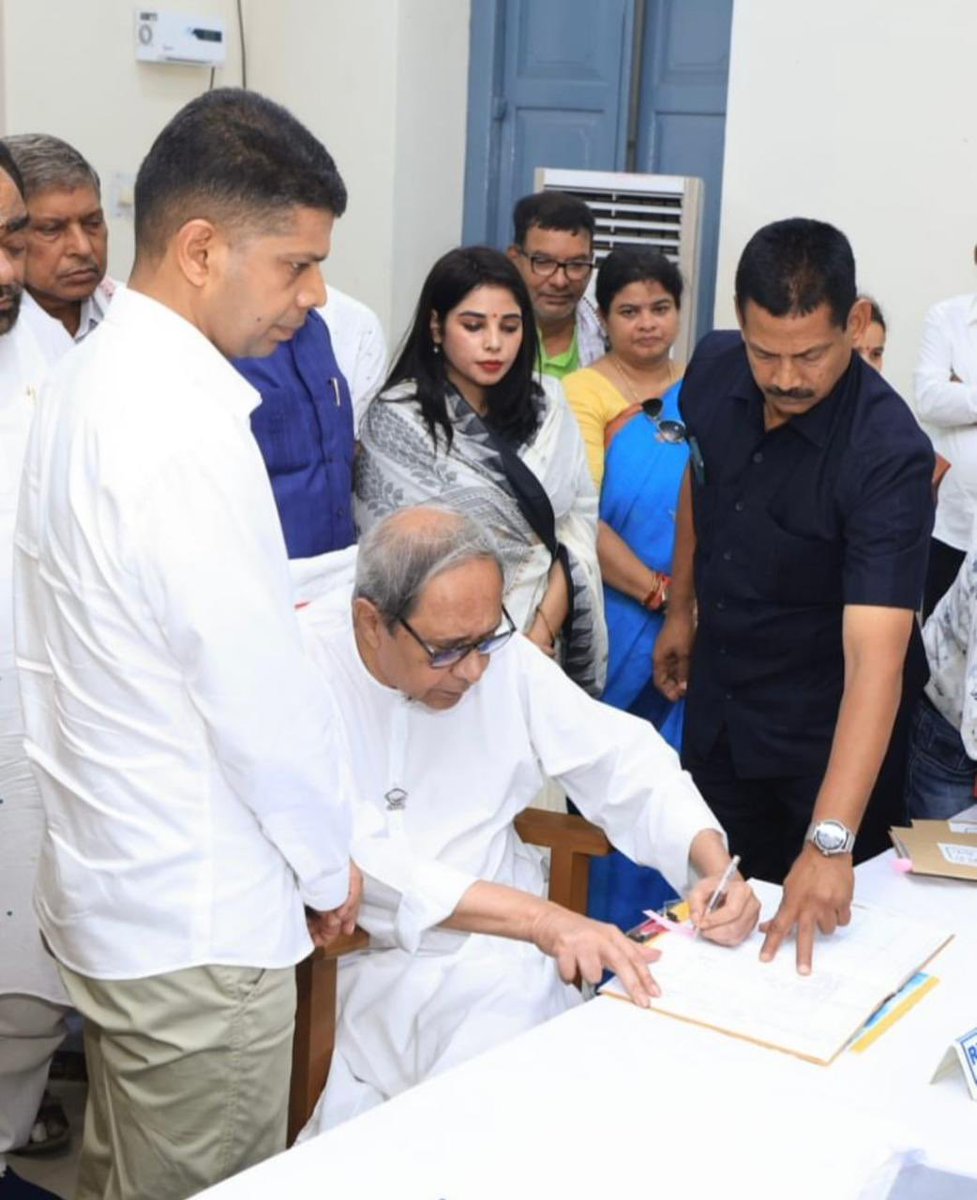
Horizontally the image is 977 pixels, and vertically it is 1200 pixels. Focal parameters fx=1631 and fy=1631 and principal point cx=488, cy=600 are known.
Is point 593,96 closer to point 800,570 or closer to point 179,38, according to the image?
point 179,38

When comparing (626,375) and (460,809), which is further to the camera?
(626,375)

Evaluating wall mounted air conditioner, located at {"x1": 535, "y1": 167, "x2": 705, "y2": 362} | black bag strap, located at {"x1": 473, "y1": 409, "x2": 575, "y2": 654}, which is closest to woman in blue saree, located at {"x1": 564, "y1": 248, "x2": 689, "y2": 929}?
black bag strap, located at {"x1": 473, "y1": 409, "x2": 575, "y2": 654}

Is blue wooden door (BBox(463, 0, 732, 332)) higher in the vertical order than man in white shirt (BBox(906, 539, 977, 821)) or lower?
higher

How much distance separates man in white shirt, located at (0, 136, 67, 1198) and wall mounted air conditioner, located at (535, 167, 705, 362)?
2487mm

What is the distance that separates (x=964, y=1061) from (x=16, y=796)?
1385 millimetres

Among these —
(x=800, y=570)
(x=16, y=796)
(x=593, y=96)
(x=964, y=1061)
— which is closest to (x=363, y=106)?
(x=593, y=96)

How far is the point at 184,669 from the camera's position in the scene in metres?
1.60

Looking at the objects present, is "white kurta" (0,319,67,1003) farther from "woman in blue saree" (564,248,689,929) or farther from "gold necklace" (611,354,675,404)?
"gold necklace" (611,354,675,404)

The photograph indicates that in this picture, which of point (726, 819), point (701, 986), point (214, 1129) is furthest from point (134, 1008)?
point (726, 819)

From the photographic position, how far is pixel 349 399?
2.81 meters

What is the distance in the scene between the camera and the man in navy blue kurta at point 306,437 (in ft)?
8.63

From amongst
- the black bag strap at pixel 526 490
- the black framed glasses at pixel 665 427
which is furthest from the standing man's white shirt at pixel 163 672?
the black framed glasses at pixel 665 427

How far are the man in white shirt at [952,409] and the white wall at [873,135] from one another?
0.13 m

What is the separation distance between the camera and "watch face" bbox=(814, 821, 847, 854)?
1956 millimetres
